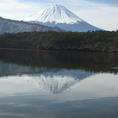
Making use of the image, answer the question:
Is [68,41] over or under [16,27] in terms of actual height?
under

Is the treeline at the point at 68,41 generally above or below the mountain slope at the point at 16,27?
below

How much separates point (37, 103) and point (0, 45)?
3475 inches

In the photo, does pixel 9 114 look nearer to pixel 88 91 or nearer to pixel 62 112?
pixel 62 112

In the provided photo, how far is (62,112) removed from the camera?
11.2 meters

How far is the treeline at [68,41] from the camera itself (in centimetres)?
8500

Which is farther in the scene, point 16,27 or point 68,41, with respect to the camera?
point 16,27

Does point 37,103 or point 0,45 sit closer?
point 37,103

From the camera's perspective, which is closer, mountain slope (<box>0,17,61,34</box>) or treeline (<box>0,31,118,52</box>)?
treeline (<box>0,31,118,52</box>)

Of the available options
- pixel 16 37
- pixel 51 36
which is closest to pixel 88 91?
pixel 51 36

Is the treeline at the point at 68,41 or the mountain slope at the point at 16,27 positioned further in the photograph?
the mountain slope at the point at 16,27

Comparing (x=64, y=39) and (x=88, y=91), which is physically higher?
(x=64, y=39)

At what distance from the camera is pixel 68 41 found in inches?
3597

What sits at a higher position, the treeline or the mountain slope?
the mountain slope

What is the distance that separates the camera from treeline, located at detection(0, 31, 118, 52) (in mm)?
85000
